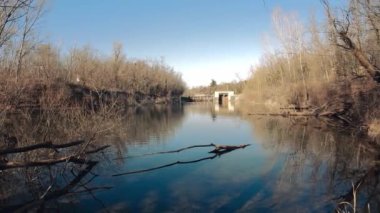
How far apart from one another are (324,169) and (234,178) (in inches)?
142

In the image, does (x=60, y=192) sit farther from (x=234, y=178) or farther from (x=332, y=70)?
(x=332, y=70)

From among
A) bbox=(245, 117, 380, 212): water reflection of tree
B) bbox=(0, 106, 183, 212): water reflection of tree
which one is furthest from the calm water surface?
bbox=(0, 106, 183, 212): water reflection of tree

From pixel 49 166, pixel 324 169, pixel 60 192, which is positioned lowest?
pixel 324 169

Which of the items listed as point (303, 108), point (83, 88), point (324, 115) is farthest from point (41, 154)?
point (83, 88)

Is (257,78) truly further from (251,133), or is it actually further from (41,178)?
(41,178)

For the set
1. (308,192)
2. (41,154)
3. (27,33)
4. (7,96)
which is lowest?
(308,192)

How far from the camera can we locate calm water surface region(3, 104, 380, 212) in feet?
33.5

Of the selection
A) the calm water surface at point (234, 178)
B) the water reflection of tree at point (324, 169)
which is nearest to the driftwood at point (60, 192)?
the calm water surface at point (234, 178)

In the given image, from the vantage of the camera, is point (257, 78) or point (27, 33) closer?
point (27, 33)

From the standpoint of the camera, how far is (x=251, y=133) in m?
26.5

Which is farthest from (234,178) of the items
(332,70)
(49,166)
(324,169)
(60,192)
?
(332,70)

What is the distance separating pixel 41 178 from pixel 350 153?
12.8 m

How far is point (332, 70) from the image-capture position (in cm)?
4141

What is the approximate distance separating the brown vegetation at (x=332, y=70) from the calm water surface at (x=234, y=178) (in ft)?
14.2
